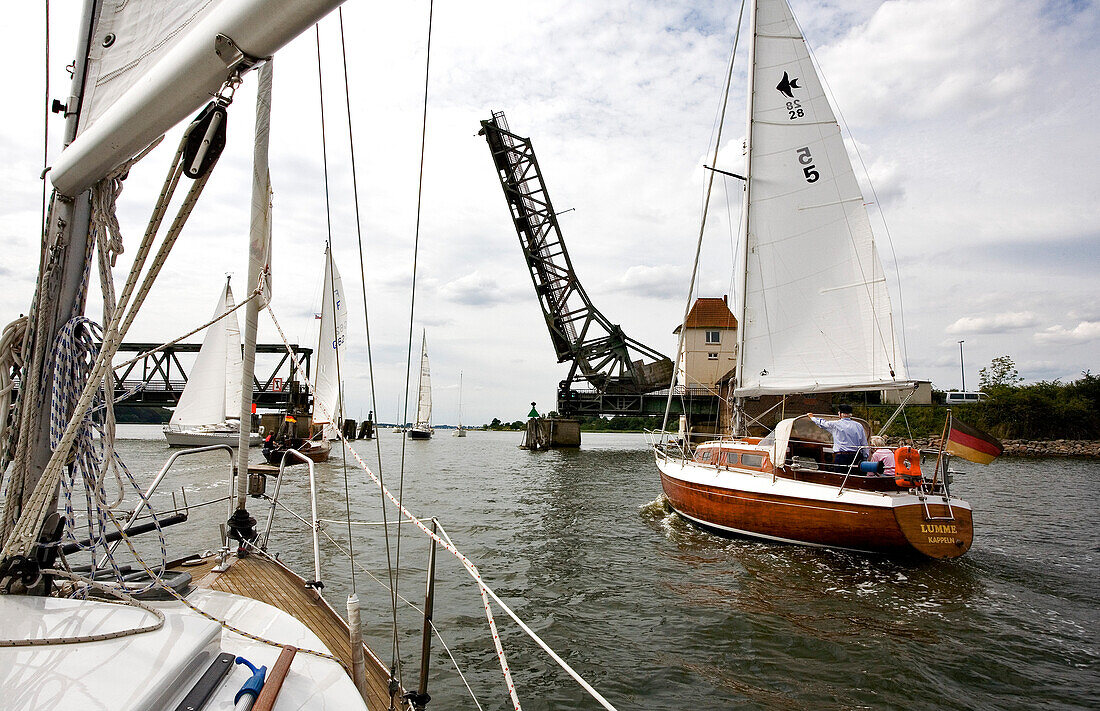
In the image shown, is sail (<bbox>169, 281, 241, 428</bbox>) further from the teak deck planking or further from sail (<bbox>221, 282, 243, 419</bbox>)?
the teak deck planking

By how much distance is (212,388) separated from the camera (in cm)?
2928

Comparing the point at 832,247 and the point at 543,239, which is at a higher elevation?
the point at 543,239

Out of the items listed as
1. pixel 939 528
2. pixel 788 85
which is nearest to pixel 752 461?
pixel 939 528

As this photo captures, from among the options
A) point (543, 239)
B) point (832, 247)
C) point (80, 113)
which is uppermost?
point (543, 239)

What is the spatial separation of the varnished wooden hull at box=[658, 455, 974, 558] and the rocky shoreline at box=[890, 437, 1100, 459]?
28.7 meters

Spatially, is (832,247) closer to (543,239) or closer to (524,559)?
(524,559)

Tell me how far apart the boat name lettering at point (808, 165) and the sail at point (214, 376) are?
25205mm

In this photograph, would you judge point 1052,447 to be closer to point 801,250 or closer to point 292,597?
point 801,250

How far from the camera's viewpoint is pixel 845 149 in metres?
10.4

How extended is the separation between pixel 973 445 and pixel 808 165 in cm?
560

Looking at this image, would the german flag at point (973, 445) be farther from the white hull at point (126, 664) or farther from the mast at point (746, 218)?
the white hull at point (126, 664)

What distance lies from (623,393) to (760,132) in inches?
866

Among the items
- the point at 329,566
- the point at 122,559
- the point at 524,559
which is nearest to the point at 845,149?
the point at 524,559

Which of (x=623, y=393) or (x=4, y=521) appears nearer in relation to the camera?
(x=4, y=521)
